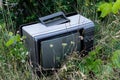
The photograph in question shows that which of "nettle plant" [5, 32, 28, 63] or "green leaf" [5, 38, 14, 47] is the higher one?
"green leaf" [5, 38, 14, 47]

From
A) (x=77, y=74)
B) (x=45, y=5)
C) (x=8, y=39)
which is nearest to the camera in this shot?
(x=77, y=74)

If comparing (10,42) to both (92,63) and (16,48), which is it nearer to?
(16,48)

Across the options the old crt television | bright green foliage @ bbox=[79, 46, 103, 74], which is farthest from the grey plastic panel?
bright green foliage @ bbox=[79, 46, 103, 74]

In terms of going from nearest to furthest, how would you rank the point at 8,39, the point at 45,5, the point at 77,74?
the point at 77,74 → the point at 8,39 → the point at 45,5

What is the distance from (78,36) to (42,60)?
1.00 feet

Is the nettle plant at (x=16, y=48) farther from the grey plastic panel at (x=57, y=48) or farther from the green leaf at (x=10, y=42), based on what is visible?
the grey plastic panel at (x=57, y=48)

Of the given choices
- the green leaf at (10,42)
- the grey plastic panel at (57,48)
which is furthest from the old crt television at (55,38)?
the green leaf at (10,42)

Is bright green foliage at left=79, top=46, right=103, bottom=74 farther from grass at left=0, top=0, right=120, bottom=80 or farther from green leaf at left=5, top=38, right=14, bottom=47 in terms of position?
green leaf at left=5, top=38, right=14, bottom=47

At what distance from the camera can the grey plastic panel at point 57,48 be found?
2.08 m

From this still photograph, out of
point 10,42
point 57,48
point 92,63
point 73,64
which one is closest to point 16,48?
point 10,42

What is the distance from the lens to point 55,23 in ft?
7.06

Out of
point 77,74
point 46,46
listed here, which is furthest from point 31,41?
point 77,74

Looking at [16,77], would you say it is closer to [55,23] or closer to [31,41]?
[31,41]

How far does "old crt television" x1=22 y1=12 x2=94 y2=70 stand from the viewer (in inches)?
81.3
